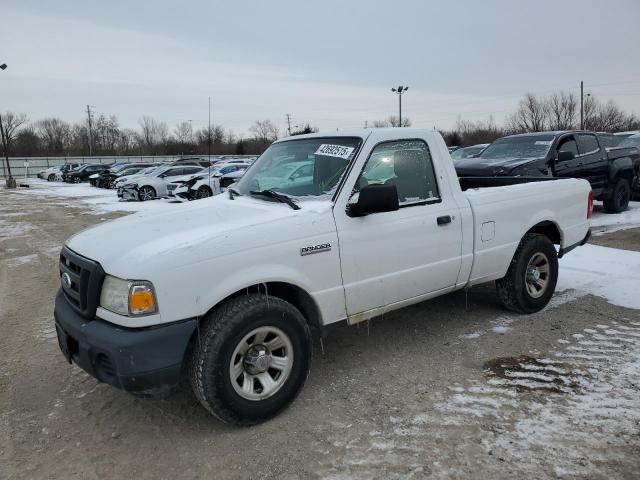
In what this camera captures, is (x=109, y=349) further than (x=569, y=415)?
No

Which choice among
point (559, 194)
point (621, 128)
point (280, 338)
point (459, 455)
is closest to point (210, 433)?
point (280, 338)

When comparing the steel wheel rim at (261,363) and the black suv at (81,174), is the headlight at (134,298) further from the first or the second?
the black suv at (81,174)

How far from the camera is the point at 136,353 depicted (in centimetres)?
278

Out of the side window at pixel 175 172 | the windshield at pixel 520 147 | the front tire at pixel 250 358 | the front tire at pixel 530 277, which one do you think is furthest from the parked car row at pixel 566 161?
the side window at pixel 175 172

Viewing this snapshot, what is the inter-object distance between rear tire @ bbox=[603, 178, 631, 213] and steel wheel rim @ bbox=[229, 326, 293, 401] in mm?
11206

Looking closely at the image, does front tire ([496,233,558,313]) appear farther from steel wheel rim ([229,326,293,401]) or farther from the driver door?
steel wheel rim ([229,326,293,401])

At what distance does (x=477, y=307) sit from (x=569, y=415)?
229 centimetres

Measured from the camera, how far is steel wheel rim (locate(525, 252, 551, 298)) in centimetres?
517

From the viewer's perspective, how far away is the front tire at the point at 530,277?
16.3ft

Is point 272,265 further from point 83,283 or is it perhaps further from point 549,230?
point 549,230

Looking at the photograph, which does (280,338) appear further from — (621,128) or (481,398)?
(621,128)

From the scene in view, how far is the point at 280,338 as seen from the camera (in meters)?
3.30

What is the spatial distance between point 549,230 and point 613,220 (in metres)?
6.79

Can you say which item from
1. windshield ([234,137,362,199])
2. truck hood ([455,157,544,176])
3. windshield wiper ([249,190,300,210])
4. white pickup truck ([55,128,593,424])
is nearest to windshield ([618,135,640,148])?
truck hood ([455,157,544,176])
